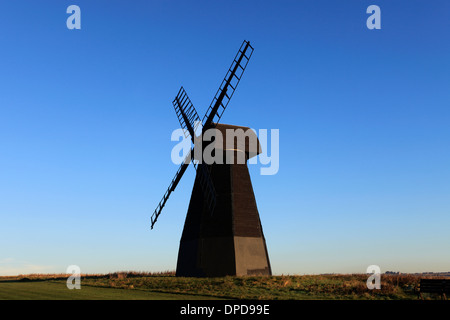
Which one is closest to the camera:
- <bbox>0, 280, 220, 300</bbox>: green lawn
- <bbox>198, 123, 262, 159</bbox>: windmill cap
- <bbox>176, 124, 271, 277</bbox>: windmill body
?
<bbox>0, 280, 220, 300</bbox>: green lawn

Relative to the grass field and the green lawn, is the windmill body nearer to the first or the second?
the grass field

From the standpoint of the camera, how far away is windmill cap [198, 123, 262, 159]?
91.5 feet

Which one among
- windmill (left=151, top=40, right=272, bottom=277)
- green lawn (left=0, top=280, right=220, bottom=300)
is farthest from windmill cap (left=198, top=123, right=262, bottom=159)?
green lawn (left=0, top=280, right=220, bottom=300)

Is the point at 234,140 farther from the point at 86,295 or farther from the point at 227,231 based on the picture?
the point at 86,295

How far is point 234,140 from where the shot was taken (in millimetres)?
28656

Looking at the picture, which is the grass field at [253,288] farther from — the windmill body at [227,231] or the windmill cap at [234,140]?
the windmill cap at [234,140]

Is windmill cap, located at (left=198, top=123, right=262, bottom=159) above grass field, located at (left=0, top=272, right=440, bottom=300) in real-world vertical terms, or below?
above

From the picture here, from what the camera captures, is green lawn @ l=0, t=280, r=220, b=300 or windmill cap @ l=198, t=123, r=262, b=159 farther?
windmill cap @ l=198, t=123, r=262, b=159

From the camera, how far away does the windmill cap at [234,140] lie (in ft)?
91.5

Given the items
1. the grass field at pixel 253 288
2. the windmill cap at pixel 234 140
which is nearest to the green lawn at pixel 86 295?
the grass field at pixel 253 288
